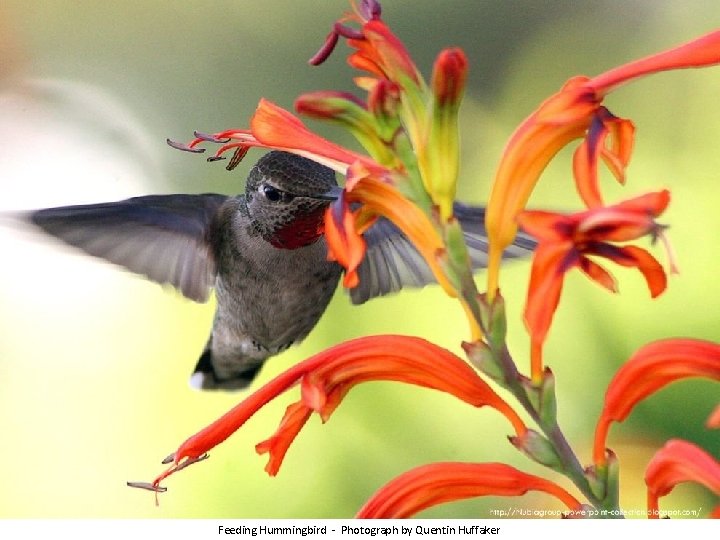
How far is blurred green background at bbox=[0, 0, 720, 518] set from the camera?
1275mm

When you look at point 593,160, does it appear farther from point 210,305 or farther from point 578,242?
point 210,305

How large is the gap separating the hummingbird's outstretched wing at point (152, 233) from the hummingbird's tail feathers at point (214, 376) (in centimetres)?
16

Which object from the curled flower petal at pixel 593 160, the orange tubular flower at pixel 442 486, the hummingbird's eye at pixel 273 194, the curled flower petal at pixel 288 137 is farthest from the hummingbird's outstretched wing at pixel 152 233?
the curled flower petal at pixel 593 160

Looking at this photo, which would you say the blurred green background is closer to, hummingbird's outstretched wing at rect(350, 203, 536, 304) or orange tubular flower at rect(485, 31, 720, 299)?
hummingbird's outstretched wing at rect(350, 203, 536, 304)

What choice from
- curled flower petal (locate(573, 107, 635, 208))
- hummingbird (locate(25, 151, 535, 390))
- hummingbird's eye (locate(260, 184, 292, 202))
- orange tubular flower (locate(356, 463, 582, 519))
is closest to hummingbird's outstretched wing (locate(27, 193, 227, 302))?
hummingbird (locate(25, 151, 535, 390))

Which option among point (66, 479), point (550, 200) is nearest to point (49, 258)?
point (66, 479)

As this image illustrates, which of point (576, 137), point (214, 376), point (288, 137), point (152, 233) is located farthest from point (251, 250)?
point (576, 137)

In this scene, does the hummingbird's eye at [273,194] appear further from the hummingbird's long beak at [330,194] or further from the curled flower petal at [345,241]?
the curled flower petal at [345,241]

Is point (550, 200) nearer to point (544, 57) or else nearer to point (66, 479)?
point (544, 57)

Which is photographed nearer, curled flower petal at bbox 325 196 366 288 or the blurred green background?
curled flower petal at bbox 325 196 366 288

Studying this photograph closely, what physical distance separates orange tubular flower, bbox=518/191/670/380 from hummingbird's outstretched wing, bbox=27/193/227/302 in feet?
1.73

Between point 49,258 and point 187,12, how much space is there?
409mm

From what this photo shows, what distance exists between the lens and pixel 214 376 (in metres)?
1.23

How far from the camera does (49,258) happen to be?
1.26 meters
